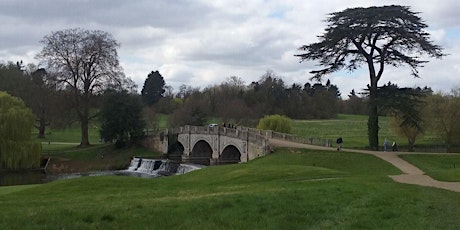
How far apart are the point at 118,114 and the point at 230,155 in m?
19.1

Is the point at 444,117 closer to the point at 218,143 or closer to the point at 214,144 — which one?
the point at 218,143

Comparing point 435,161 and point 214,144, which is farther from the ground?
point 214,144

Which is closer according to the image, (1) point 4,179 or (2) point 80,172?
(1) point 4,179

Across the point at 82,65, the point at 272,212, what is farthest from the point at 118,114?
the point at 272,212

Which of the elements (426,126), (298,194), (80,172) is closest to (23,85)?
(80,172)

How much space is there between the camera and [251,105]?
113 metres

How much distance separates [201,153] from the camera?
251ft

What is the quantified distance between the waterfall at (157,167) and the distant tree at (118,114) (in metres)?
6.87

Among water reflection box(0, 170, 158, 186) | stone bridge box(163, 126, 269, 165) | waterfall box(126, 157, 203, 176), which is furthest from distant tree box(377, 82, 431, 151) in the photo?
water reflection box(0, 170, 158, 186)

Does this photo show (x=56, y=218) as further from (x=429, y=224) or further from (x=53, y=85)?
(x=53, y=85)

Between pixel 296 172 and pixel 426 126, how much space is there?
38.2 meters

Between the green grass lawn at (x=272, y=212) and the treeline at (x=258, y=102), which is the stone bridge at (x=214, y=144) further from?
the green grass lawn at (x=272, y=212)

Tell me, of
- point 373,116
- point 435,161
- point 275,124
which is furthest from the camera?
point 275,124

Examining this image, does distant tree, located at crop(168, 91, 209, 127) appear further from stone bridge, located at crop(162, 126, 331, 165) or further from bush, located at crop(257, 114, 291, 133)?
bush, located at crop(257, 114, 291, 133)
